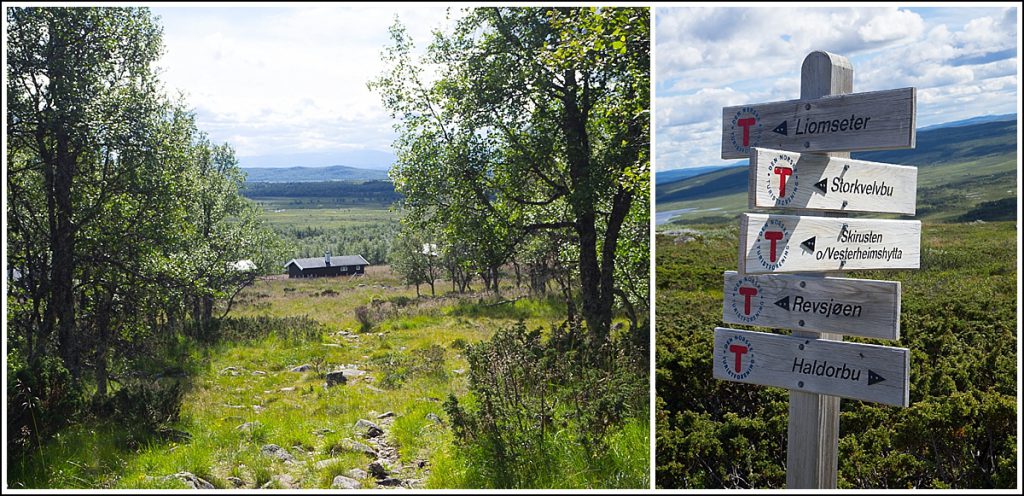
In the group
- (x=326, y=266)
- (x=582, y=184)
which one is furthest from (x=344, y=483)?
(x=582, y=184)

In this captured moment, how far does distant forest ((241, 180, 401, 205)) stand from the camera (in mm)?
4562

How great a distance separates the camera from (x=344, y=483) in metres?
4.05

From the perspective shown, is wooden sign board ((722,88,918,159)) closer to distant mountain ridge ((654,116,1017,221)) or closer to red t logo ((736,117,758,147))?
red t logo ((736,117,758,147))

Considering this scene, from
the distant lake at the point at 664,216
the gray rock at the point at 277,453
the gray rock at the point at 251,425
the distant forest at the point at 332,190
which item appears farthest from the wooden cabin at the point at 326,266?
the distant lake at the point at 664,216

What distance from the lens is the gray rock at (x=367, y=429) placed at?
4.30m

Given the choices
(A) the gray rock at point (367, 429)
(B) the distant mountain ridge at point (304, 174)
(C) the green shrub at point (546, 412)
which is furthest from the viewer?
(B) the distant mountain ridge at point (304, 174)

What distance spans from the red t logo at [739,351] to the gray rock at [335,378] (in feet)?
8.36

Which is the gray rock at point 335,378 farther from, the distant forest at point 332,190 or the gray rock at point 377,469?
the distant forest at point 332,190

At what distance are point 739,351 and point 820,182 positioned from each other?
743 millimetres

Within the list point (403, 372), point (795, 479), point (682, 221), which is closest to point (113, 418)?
point (403, 372)

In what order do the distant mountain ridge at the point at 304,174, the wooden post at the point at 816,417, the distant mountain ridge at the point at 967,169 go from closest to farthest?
the wooden post at the point at 816,417, the distant mountain ridge at the point at 304,174, the distant mountain ridge at the point at 967,169

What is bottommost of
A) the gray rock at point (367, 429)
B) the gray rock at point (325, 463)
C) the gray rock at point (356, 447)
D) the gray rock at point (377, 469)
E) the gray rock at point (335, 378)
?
the gray rock at point (377, 469)

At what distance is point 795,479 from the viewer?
297 centimetres

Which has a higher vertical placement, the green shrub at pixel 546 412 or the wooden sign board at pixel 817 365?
the wooden sign board at pixel 817 365
